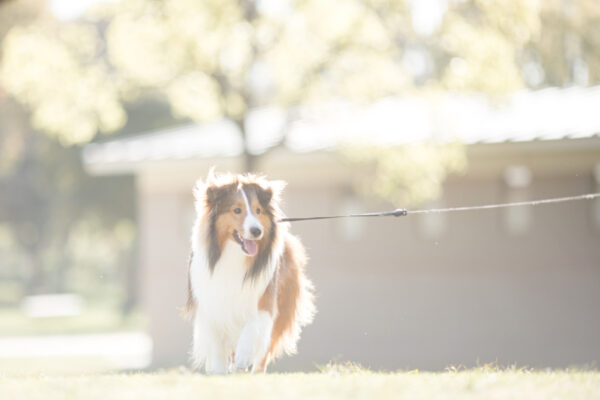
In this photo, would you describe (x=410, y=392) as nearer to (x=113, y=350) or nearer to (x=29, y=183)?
(x=113, y=350)

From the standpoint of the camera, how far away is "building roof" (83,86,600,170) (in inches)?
682

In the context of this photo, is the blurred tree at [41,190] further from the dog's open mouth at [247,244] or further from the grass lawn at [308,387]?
the grass lawn at [308,387]

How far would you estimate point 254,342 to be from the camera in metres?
7.40

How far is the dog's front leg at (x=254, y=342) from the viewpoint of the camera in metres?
7.32

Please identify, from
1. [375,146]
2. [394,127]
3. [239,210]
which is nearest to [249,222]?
[239,210]

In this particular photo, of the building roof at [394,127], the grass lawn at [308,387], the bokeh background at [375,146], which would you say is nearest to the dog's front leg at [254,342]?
the grass lawn at [308,387]

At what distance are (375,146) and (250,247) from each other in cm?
986

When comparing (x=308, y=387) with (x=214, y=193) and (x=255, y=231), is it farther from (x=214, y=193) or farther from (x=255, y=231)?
(x=214, y=193)

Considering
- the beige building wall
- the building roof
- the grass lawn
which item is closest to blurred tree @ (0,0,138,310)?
the building roof

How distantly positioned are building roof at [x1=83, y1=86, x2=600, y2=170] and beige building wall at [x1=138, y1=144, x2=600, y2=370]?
1.44 ft

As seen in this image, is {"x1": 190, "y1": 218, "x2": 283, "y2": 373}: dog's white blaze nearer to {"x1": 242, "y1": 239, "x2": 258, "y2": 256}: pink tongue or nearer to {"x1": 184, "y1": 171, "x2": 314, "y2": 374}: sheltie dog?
{"x1": 184, "y1": 171, "x2": 314, "y2": 374}: sheltie dog

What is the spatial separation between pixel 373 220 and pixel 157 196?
5029 millimetres

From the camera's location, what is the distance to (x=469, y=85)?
16750 mm

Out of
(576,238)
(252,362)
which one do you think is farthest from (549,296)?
(252,362)
